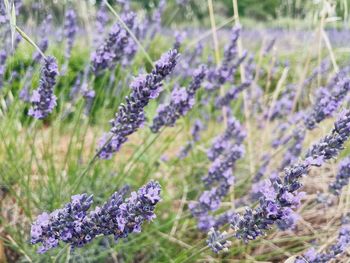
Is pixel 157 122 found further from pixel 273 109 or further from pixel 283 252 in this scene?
pixel 273 109

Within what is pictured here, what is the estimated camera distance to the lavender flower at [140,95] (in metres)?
1.29

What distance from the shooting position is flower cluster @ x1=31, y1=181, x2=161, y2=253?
1075 mm

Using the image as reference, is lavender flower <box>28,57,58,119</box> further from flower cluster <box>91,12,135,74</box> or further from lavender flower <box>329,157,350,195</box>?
lavender flower <box>329,157,350,195</box>

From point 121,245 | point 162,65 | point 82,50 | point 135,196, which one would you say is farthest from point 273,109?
point 82,50

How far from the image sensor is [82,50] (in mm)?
5324

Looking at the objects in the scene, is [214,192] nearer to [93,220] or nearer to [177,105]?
[177,105]

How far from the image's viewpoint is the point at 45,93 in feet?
5.21

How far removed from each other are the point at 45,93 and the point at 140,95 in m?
0.39

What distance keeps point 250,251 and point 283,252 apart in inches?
9.0

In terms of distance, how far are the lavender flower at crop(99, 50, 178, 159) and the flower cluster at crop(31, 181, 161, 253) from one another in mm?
327

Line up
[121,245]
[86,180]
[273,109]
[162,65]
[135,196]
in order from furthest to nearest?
[273,109]
[86,180]
[121,245]
[162,65]
[135,196]

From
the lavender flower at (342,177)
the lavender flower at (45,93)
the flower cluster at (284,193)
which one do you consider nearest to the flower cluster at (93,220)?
the flower cluster at (284,193)

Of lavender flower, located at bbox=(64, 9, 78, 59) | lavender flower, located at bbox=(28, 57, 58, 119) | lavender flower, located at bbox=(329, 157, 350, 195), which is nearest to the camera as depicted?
lavender flower, located at bbox=(28, 57, 58, 119)

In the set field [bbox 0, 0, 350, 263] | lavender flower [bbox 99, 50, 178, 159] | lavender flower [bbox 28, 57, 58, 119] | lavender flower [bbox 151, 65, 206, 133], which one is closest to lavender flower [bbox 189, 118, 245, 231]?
field [bbox 0, 0, 350, 263]
